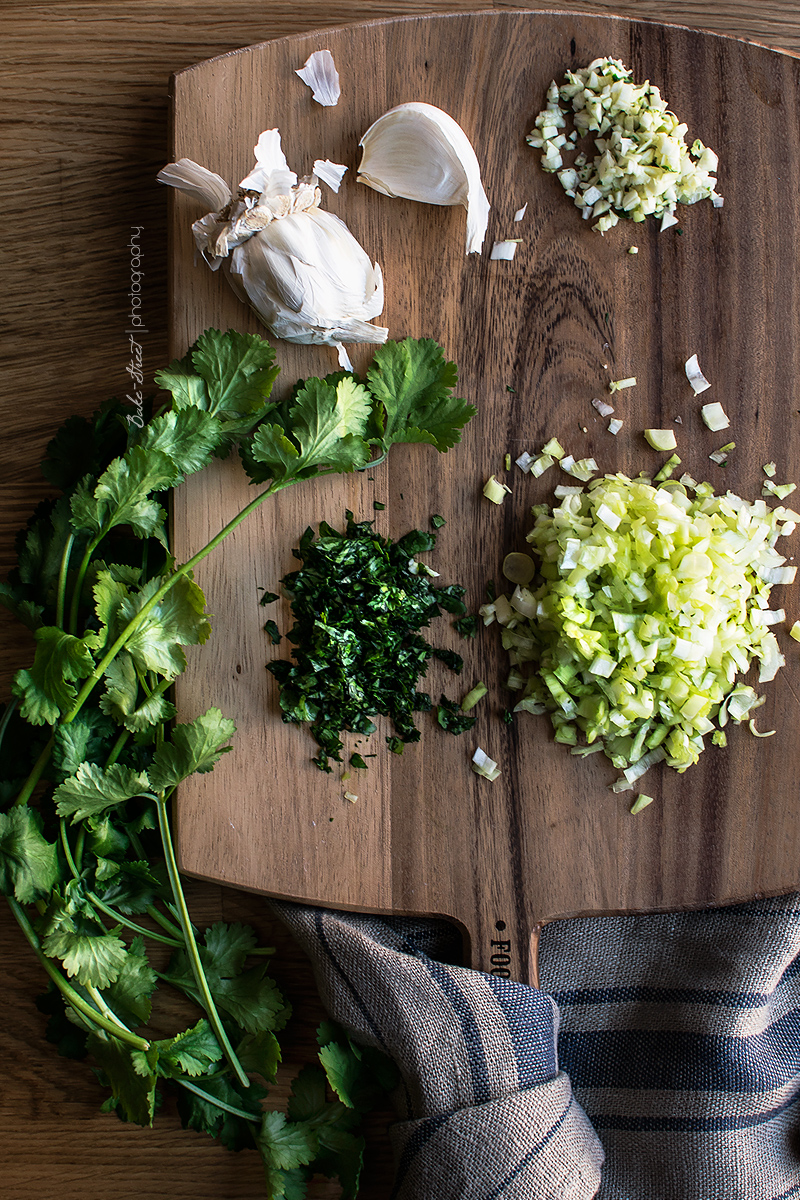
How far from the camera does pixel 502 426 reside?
129 cm

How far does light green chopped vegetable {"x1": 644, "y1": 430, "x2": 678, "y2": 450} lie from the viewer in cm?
128

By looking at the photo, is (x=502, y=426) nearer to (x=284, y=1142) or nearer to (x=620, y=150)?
(x=620, y=150)

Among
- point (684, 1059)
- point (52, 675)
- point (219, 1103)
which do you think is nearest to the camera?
point (52, 675)

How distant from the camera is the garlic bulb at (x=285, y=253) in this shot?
3.84 ft

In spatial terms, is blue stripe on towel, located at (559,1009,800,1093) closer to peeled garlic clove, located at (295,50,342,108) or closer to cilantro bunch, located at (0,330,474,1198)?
cilantro bunch, located at (0,330,474,1198)

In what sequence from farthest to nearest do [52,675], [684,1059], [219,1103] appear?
[684,1059] < [219,1103] < [52,675]

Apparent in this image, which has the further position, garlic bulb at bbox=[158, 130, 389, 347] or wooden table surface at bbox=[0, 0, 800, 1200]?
wooden table surface at bbox=[0, 0, 800, 1200]

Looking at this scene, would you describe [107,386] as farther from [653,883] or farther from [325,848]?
[653,883]

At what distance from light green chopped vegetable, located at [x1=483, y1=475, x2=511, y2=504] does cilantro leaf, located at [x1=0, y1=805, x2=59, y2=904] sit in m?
0.83

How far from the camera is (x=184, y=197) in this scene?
127 cm

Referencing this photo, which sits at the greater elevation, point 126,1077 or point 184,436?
point 184,436

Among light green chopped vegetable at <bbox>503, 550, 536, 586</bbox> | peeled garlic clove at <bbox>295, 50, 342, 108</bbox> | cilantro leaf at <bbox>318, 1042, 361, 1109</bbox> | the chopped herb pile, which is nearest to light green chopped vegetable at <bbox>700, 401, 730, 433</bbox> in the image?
light green chopped vegetable at <bbox>503, 550, 536, 586</bbox>

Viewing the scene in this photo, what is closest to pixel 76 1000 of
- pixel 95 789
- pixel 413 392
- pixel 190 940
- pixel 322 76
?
pixel 190 940

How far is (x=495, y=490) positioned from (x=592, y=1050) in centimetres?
93
